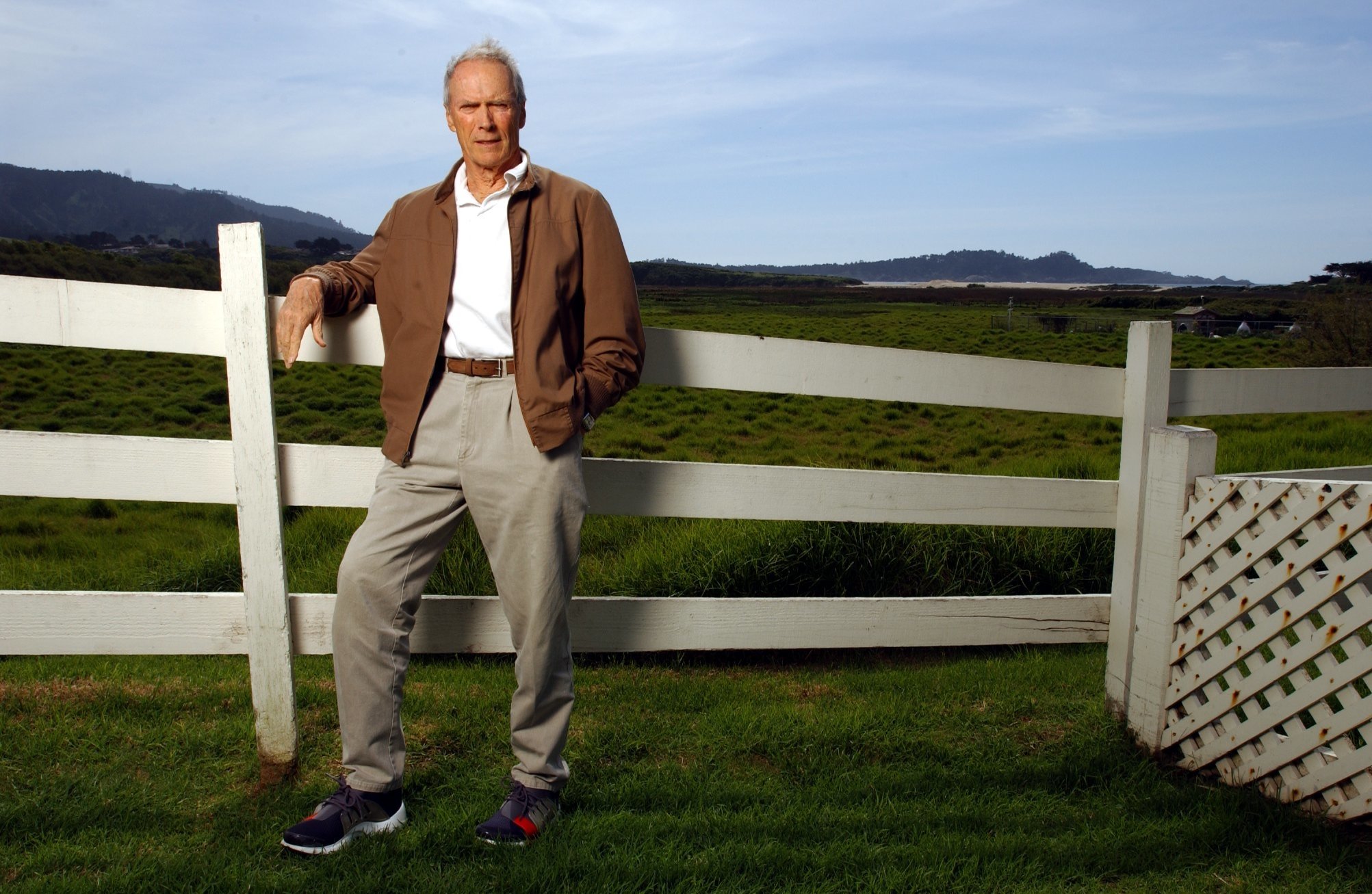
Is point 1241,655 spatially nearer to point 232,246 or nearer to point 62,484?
point 232,246

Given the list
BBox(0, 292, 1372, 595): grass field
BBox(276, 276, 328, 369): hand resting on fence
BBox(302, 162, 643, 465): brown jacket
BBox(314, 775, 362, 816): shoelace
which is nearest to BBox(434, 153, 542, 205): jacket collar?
BBox(302, 162, 643, 465): brown jacket

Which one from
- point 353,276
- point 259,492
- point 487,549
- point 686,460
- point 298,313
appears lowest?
point 686,460

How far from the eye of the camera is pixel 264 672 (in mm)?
2809

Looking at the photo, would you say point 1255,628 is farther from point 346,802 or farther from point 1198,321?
point 1198,321

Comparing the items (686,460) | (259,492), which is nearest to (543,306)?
(259,492)

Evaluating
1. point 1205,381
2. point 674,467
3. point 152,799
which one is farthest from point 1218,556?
point 152,799

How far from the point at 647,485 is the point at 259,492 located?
1.10 m

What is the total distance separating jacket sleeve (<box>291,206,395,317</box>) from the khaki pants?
43cm

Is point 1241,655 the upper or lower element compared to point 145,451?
lower

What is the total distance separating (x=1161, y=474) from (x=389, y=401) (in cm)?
234

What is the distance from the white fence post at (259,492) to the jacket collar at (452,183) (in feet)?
1.62

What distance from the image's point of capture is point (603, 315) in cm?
242

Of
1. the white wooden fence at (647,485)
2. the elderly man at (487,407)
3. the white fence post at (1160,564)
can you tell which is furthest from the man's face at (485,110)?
the white fence post at (1160,564)

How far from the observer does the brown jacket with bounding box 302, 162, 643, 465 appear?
2.34m
